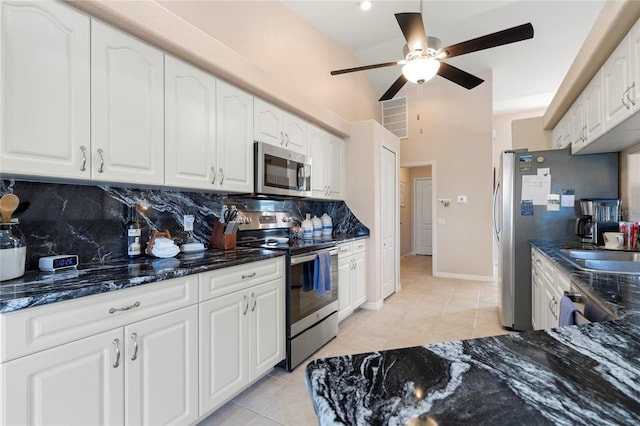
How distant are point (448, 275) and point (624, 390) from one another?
5144mm

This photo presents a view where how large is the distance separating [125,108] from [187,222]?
907mm

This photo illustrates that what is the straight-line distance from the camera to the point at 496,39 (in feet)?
7.39

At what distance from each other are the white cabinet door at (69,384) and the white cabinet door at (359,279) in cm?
239

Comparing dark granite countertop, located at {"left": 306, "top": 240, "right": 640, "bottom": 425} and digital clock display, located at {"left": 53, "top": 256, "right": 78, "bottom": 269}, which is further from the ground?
digital clock display, located at {"left": 53, "top": 256, "right": 78, "bottom": 269}

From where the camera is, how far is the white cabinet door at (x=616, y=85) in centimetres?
162

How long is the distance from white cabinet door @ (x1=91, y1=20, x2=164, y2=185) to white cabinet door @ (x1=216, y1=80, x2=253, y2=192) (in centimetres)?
43

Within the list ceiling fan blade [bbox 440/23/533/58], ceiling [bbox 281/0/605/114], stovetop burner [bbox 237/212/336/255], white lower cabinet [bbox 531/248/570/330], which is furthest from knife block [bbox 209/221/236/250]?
ceiling [bbox 281/0/605/114]

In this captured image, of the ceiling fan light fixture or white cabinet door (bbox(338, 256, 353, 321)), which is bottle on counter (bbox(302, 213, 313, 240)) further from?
the ceiling fan light fixture

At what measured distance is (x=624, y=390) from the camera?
0.50 metres

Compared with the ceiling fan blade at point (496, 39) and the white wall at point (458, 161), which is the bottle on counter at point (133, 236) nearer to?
the ceiling fan blade at point (496, 39)

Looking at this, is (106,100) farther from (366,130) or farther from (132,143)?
(366,130)

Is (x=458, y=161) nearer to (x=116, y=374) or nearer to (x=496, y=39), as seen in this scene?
(x=496, y=39)

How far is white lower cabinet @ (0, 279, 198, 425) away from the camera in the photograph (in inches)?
40.1

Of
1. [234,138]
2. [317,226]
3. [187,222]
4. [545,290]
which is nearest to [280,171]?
[234,138]
